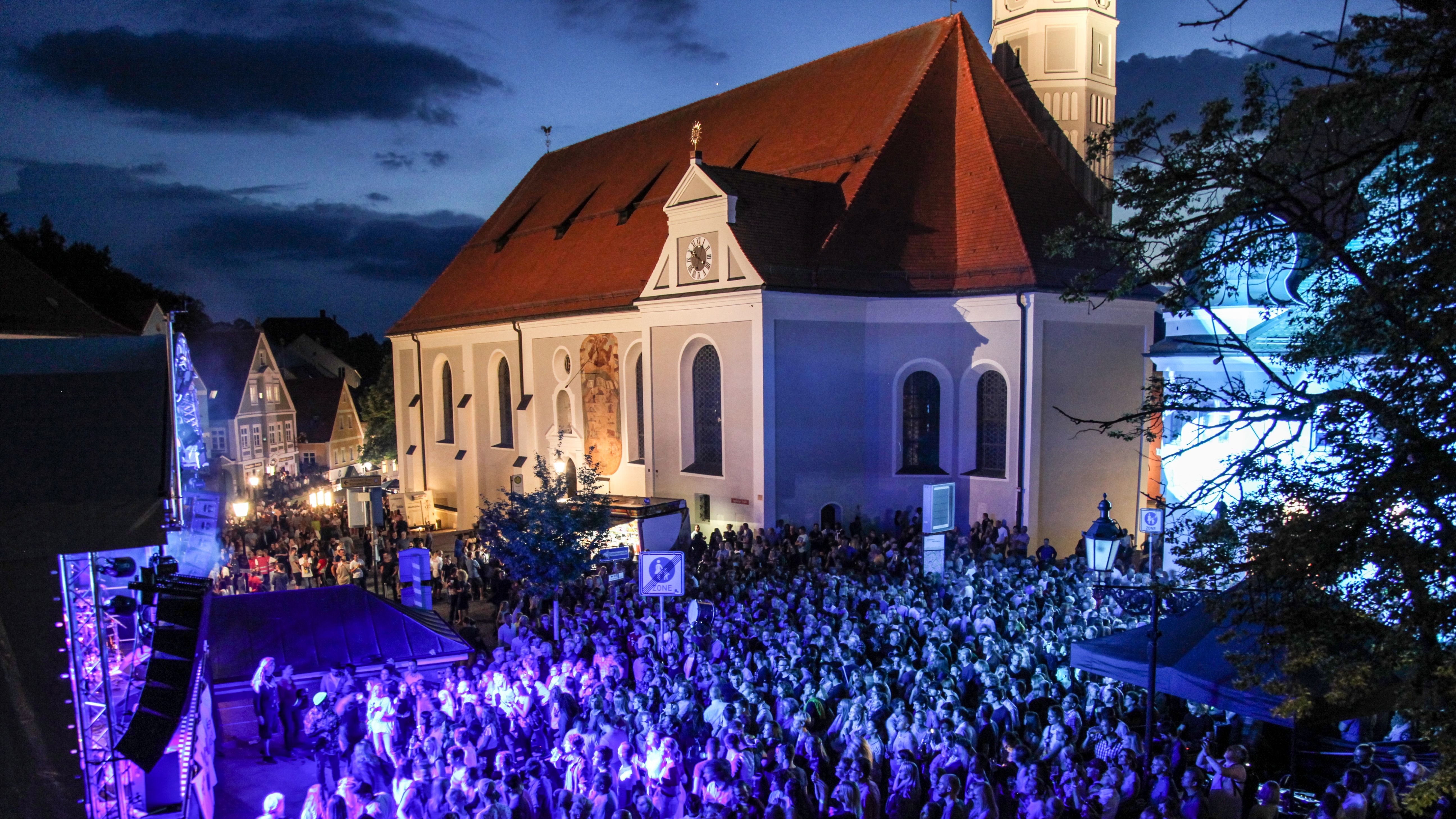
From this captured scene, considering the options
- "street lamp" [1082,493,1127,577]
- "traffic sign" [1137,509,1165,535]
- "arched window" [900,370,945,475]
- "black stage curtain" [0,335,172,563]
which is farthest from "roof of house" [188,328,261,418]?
"street lamp" [1082,493,1127,577]

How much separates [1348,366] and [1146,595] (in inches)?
286

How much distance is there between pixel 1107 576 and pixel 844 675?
5446 millimetres

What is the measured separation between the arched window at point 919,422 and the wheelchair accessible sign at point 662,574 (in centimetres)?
1151

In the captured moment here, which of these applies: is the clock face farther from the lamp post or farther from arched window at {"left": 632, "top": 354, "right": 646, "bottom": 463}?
the lamp post

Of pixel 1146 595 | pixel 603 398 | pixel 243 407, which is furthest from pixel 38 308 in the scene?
pixel 1146 595

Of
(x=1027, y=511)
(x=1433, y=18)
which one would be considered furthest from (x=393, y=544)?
(x=1433, y=18)

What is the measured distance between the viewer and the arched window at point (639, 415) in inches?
1101

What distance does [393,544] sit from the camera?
26078 mm

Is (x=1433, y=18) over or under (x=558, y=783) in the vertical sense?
over

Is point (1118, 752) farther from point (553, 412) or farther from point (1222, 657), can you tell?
point (553, 412)

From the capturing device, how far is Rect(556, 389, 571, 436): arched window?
30672mm

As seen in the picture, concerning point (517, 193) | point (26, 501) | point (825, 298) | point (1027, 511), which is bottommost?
point (1027, 511)

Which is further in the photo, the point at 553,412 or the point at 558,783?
the point at 553,412

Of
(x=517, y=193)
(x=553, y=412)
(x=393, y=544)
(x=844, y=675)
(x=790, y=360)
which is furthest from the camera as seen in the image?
(x=517, y=193)
